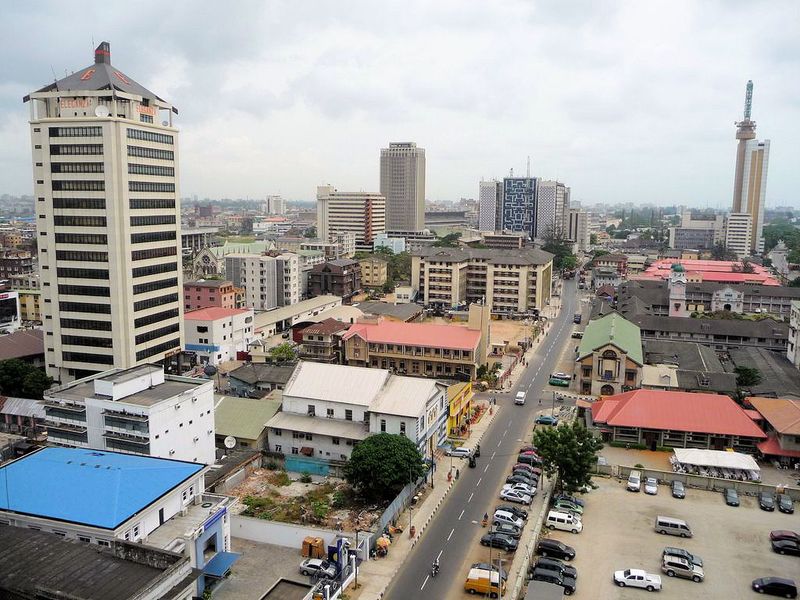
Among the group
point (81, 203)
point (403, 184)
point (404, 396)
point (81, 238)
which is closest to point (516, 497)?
point (404, 396)

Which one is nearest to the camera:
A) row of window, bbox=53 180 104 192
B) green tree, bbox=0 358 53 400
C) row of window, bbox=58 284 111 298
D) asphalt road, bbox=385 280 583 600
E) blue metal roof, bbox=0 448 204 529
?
blue metal roof, bbox=0 448 204 529

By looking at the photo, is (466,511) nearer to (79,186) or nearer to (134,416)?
(134,416)

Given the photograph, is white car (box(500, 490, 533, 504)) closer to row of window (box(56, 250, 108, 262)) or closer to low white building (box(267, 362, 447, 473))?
low white building (box(267, 362, 447, 473))

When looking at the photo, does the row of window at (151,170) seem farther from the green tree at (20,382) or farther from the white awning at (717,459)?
the white awning at (717,459)

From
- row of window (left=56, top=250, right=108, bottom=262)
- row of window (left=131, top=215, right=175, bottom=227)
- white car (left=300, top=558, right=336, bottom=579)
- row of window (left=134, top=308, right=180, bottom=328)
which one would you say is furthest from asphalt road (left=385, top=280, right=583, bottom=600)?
row of window (left=131, top=215, right=175, bottom=227)

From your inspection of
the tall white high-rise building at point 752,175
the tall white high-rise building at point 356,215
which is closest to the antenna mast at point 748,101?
the tall white high-rise building at point 752,175

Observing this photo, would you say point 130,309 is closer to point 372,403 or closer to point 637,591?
point 372,403

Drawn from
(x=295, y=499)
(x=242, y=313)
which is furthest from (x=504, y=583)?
(x=242, y=313)
